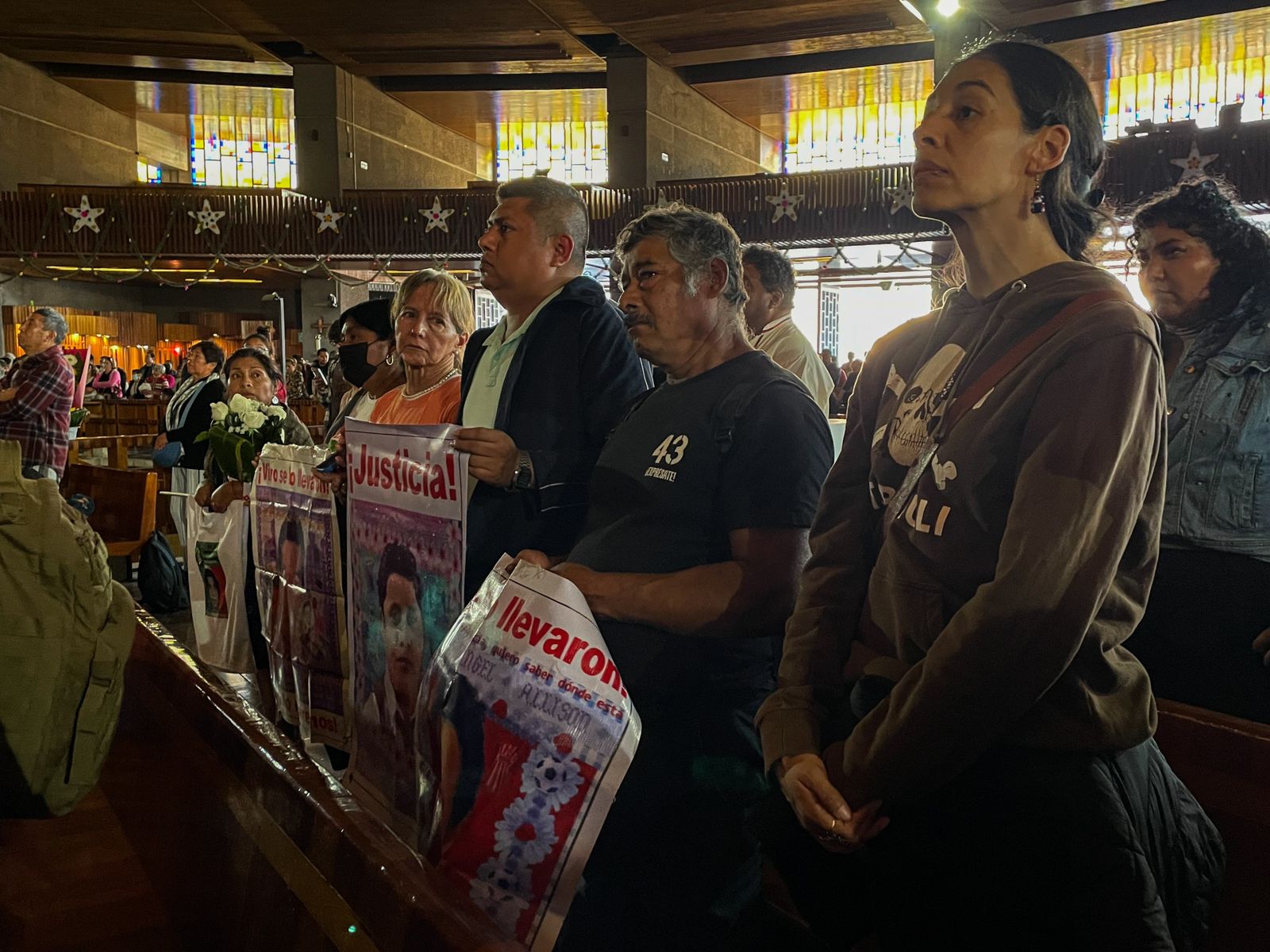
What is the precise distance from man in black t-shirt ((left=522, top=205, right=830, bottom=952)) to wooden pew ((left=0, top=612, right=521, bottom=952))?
0.52 meters

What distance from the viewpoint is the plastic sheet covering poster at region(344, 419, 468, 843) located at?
6.50 feet

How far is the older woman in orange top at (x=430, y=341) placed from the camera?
2.71 meters

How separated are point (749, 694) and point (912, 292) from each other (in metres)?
19.1

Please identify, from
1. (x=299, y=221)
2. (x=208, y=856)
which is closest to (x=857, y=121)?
(x=299, y=221)

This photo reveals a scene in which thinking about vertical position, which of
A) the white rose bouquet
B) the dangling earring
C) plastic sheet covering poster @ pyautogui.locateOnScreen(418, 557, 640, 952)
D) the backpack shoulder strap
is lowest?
plastic sheet covering poster @ pyautogui.locateOnScreen(418, 557, 640, 952)

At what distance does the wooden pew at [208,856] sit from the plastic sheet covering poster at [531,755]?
0.33 feet

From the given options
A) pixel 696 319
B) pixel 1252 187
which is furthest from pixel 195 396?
pixel 1252 187

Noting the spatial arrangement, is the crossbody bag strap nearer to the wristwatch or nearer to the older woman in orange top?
the wristwatch

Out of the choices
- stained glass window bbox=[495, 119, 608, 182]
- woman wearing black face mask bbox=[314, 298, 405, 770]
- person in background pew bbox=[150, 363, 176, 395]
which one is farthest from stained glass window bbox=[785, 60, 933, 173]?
woman wearing black face mask bbox=[314, 298, 405, 770]

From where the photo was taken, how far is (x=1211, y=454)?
216 centimetres

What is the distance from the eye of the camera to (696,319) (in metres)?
1.84

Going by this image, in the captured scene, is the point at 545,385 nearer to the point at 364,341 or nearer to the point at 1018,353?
the point at 1018,353

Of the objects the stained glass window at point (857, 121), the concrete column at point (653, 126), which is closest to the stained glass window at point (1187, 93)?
the stained glass window at point (857, 121)

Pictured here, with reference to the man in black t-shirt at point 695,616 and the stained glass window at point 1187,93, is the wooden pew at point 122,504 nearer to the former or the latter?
the man in black t-shirt at point 695,616
